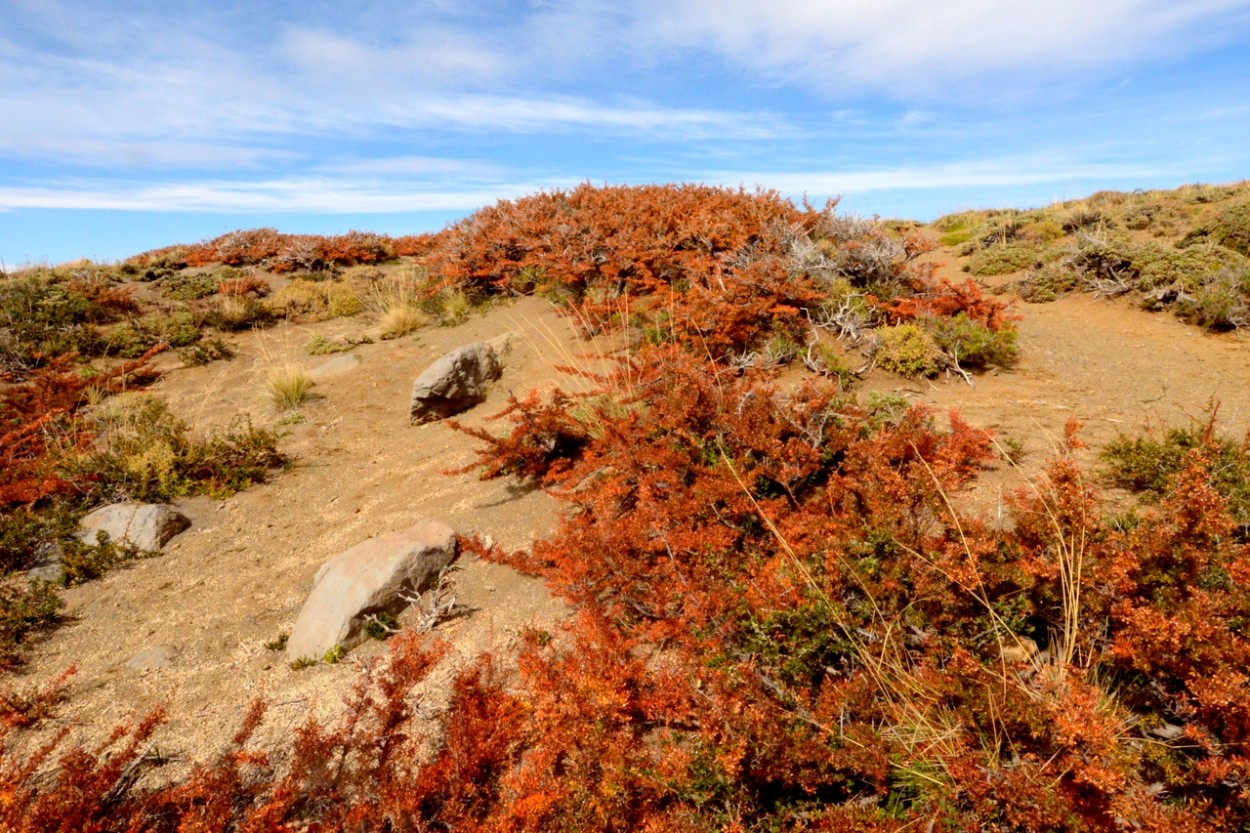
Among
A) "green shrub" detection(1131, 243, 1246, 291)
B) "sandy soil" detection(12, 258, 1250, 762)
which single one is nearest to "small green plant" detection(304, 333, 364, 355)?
"sandy soil" detection(12, 258, 1250, 762)

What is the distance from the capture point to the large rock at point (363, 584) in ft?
13.6

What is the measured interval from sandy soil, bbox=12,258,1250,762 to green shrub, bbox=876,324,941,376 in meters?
0.19

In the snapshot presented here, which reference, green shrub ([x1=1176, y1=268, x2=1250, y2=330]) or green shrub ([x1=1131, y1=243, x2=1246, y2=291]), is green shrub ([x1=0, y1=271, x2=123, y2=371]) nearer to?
green shrub ([x1=1176, y1=268, x2=1250, y2=330])

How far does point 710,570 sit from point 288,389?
6.84 m

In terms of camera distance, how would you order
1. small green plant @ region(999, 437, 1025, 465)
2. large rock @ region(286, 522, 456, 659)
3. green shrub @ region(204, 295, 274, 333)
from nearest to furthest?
large rock @ region(286, 522, 456, 659) < small green plant @ region(999, 437, 1025, 465) < green shrub @ region(204, 295, 274, 333)

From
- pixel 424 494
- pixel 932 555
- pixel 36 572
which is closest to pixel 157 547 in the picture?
pixel 36 572

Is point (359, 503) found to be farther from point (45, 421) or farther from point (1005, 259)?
point (1005, 259)

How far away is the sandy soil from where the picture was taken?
3.96 metres

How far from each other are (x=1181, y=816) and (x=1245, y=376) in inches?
266

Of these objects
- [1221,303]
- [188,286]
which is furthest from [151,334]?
[1221,303]

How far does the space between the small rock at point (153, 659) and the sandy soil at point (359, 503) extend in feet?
0.19

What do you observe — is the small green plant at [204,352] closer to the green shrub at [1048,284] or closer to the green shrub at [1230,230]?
the green shrub at [1048,284]

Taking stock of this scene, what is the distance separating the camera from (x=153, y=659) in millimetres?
4223

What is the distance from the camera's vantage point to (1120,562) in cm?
267
